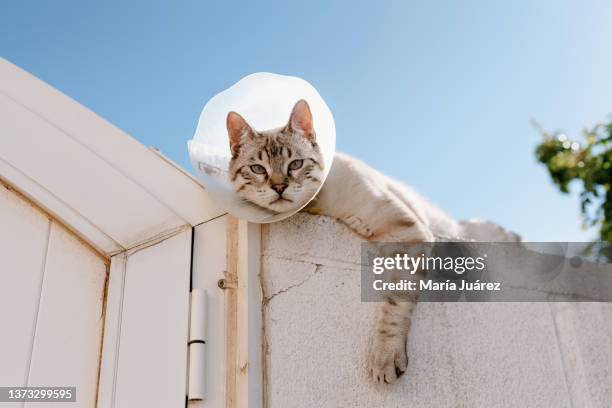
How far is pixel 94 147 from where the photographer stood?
157 cm

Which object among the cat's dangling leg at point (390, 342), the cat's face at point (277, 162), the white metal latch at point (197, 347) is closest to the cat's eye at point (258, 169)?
the cat's face at point (277, 162)

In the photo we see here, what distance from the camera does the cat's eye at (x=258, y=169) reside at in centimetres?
166

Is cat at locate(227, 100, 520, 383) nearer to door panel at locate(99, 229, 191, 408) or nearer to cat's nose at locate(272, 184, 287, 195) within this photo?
cat's nose at locate(272, 184, 287, 195)

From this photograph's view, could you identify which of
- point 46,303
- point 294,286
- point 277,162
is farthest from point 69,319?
point 277,162

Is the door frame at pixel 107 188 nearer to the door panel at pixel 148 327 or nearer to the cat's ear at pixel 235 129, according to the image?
the door panel at pixel 148 327

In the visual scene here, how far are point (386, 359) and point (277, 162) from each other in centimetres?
68

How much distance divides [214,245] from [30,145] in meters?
0.65

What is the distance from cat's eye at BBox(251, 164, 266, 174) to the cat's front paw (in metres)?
0.61

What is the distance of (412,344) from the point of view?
4.79ft

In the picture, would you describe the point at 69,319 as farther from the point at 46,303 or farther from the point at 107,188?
the point at 107,188

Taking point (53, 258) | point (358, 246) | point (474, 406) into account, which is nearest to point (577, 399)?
point (474, 406)

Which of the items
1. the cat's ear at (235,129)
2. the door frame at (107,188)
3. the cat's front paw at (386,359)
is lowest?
the cat's front paw at (386,359)

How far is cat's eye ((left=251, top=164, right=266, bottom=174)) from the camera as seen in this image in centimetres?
166

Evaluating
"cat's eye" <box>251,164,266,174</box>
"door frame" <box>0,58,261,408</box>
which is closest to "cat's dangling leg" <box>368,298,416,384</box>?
"door frame" <box>0,58,261,408</box>
